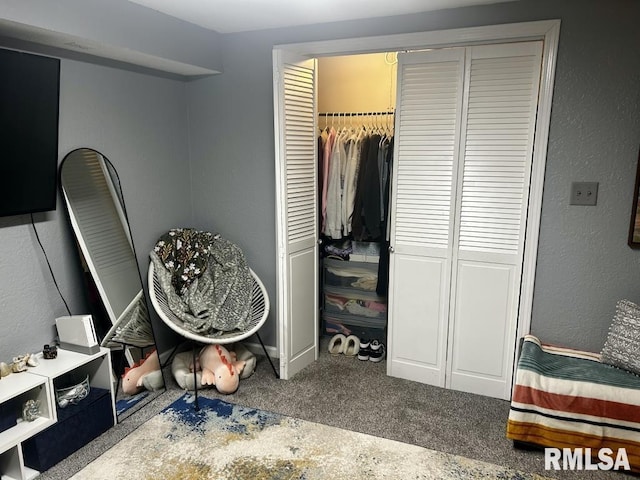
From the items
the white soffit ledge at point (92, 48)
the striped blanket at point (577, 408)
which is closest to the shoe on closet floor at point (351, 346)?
the striped blanket at point (577, 408)

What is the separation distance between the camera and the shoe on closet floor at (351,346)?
11.8ft

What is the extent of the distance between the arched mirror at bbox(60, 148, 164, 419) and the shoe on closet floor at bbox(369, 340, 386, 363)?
1483 mm

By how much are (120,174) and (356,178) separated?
1594mm

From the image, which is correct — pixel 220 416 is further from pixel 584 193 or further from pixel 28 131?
pixel 584 193

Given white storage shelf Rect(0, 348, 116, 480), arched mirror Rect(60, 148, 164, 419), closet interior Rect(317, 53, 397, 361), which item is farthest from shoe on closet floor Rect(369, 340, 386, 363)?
white storage shelf Rect(0, 348, 116, 480)

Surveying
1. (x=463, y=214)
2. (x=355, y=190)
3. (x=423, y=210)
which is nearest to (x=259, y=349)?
(x=355, y=190)

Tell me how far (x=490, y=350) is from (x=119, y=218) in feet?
7.97

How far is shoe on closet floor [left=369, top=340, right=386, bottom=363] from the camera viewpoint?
3.49 metres

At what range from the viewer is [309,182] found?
10.7 feet

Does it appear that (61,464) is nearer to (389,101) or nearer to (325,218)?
(325,218)

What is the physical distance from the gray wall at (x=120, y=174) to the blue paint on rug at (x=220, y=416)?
0.73 metres

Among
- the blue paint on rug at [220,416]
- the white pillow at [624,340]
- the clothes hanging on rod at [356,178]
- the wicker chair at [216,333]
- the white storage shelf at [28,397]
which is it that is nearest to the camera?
the white storage shelf at [28,397]

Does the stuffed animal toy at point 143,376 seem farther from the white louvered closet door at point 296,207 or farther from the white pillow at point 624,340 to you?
the white pillow at point 624,340

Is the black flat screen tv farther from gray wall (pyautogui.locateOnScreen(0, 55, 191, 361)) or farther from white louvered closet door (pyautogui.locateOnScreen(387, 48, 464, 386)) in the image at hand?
white louvered closet door (pyautogui.locateOnScreen(387, 48, 464, 386))
